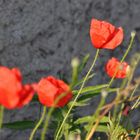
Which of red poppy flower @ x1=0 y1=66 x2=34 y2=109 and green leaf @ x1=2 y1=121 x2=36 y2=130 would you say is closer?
red poppy flower @ x1=0 y1=66 x2=34 y2=109

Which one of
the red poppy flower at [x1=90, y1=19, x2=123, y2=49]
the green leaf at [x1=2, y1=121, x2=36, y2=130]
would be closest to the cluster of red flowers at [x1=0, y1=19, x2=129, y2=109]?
the red poppy flower at [x1=90, y1=19, x2=123, y2=49]

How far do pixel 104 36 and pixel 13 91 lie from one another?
0.52 m

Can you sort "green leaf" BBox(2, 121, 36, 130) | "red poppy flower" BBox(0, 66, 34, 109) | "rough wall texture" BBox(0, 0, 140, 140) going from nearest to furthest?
"red poppy flower" BBox(0, 66, 34, 109) < "green leaf" BBox(2, 121, 36, 130) < "rough wall texture" BBox(0, 0, 140, 140)

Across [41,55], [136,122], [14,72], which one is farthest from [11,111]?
[14,72]

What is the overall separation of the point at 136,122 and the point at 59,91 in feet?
4.15

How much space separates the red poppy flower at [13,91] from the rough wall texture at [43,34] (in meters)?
0.80

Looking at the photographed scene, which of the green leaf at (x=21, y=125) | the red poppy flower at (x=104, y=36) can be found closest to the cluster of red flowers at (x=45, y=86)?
the red poppy flower at (x=104, y=36)

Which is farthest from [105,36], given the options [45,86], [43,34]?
[43,34]

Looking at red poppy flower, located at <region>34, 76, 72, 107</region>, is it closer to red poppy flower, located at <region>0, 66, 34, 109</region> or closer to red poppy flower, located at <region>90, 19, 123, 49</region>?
red poppy flower, located at <region>0, 66, 34, 109</region>

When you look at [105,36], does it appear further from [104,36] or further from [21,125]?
[21,125]

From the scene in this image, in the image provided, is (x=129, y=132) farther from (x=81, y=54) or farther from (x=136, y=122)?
(x=136, y=122)

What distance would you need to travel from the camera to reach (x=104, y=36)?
1419 millimetres

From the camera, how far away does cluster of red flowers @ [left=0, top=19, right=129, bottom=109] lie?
0.95 meters

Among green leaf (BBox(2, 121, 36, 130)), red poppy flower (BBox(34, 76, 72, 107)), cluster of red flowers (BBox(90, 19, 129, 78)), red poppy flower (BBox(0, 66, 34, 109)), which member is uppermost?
cluster of red flowers (BBox(90, 19, 129, 78))
